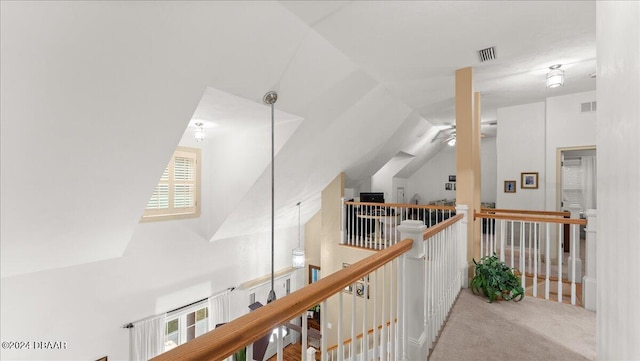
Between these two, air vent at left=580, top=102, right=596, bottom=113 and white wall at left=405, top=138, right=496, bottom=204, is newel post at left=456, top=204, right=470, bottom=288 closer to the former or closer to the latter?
air vent at left=580, top=102, right=596, bottom=113

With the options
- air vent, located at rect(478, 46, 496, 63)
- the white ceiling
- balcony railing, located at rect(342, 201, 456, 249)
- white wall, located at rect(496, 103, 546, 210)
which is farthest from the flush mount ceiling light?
balcony railing, located at rect(342, 201, 456, 249)

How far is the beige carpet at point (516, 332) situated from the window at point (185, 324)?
14.1 ft

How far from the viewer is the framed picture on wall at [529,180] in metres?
5.43

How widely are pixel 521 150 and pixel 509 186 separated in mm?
779

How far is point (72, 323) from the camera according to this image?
138 inches

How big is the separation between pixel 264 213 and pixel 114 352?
120 inches

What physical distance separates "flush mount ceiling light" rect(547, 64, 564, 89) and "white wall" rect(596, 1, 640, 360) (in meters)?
4.02

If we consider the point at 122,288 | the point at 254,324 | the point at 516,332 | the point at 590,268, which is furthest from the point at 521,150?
the point at 122,288

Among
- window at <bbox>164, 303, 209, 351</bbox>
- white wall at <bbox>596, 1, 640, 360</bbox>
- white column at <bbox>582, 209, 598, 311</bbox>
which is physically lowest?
window at <bbox>164, 303, 209, 351</bbox>

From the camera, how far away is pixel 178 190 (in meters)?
4.71

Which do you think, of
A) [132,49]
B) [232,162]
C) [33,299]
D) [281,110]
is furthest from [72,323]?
[281,110]

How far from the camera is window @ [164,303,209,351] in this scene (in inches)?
184

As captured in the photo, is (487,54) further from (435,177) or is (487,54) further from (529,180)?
(435,177)

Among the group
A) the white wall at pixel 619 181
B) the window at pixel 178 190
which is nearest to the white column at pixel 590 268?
the white wall at pixel 619 181
